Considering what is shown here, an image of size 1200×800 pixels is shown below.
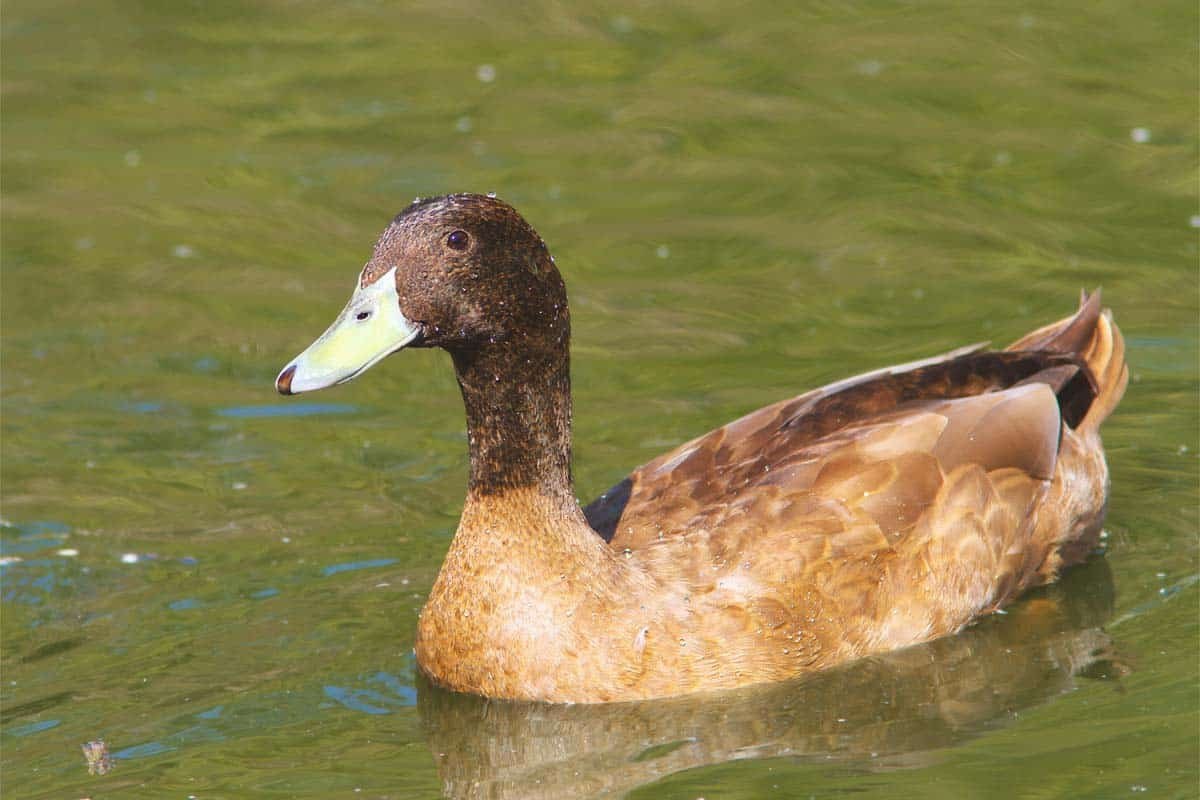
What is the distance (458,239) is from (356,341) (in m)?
0.53

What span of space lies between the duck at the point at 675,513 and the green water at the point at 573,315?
182 millimetres

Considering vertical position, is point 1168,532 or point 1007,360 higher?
point 1007,360

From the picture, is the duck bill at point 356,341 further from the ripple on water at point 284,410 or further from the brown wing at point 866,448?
the ripple on water at point 284,410

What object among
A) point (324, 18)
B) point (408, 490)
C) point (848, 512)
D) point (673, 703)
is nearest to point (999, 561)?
point (848, 512)

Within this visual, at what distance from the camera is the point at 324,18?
57.7 ft

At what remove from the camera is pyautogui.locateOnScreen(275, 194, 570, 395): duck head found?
722 cm

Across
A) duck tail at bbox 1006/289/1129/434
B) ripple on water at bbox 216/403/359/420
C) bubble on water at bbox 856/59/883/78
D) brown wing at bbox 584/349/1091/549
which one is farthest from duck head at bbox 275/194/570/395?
bubble on water at bbox 856/59/883/78

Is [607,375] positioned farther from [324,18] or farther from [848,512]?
[324,18]

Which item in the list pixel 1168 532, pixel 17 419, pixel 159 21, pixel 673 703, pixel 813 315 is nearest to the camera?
pixel 673 703

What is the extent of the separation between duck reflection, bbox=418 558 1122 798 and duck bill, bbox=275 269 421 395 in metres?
1.49

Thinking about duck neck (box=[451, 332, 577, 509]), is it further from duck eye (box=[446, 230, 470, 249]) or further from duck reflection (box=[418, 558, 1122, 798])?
duck reflection (box=[418, 558, 1122, 798])

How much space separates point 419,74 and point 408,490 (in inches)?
284

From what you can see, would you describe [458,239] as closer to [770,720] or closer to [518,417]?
[518,417]

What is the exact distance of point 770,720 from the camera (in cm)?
753
